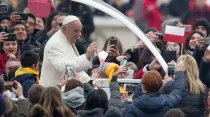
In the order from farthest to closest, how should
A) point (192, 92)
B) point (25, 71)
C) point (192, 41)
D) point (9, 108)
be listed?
point (192, 41)
point (25, 71)
point (192, 92)
point (9, 108)

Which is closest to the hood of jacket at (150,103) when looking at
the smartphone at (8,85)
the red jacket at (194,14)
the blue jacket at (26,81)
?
the smartphone at (8,85)

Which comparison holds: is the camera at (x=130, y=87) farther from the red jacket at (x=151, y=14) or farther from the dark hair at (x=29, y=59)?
the red jacket at (x=151, y=14)

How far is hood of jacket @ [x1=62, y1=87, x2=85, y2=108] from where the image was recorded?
2073 cm

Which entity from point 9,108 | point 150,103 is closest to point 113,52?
point 150,103

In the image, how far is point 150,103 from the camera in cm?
2055

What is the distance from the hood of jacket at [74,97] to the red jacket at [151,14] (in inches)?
522

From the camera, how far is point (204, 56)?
2317cm

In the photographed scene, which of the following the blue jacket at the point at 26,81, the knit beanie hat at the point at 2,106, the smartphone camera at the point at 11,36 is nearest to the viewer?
the knit beanie hat at the point at 2,106

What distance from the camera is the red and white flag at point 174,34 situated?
78.7ft

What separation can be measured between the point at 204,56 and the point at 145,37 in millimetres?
934

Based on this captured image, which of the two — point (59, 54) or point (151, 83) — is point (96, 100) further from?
point (59, 54)

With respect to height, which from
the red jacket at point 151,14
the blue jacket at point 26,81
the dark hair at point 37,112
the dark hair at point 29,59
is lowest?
the red jacket at point 151,14

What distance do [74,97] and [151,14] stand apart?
1439cm

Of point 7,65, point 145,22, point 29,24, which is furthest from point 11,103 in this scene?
point 145,22
